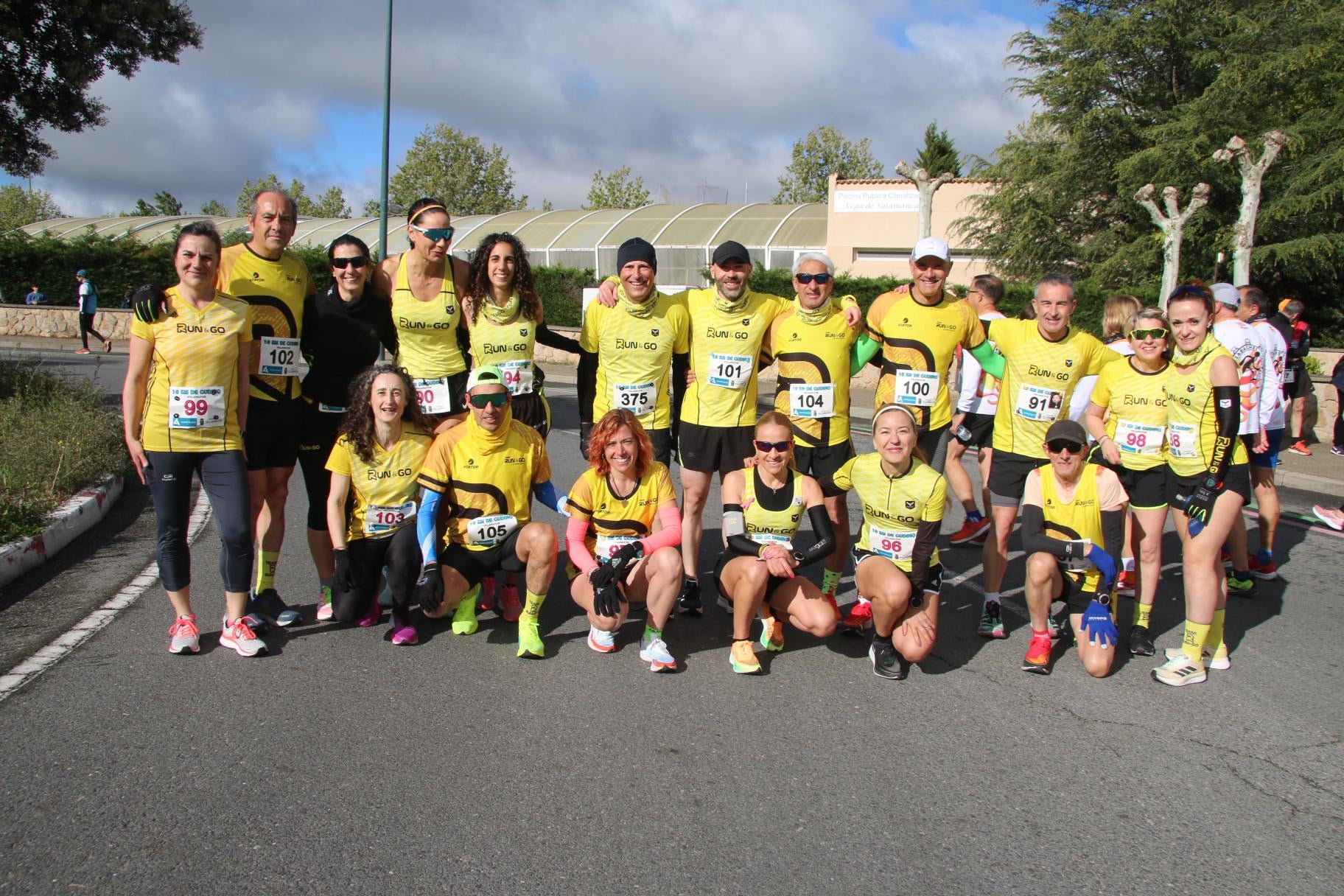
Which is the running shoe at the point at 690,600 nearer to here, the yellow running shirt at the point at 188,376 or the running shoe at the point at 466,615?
the running shoe at the point at 466,615

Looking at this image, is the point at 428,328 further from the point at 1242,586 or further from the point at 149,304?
the point at 1242,586

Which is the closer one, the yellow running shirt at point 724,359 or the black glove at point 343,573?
the black glove at point 343,573

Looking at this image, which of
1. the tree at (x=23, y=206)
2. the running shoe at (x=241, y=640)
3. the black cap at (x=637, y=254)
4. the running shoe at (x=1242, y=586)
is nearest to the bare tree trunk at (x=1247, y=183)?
the running shoe at (x=1242, y=586)

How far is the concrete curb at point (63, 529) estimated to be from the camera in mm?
5688

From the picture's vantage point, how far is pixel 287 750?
364 cm

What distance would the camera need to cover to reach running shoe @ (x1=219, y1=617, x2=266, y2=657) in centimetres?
462

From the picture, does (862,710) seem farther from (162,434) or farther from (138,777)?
(162,434)

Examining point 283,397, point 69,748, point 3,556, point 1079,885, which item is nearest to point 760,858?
point 1079,885

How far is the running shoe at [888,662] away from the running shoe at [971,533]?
2.84m

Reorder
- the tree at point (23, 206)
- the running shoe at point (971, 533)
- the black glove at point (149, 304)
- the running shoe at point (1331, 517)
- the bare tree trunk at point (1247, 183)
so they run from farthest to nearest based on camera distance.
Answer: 1. the tree at point (23, 206)
2. the bare tree trunk at point (1247, 183)
3. the running shoe at point (1331, 517)
4. the running shoe at point (971, 533)
5. the black glove at point (149, 304)

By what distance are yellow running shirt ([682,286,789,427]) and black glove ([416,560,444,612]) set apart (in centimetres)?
170

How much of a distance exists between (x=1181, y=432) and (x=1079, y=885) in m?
2.90

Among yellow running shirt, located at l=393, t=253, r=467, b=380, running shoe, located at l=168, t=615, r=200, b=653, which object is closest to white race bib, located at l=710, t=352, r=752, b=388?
yellow running shirt, located at l=393, t=253, r=467, b=380

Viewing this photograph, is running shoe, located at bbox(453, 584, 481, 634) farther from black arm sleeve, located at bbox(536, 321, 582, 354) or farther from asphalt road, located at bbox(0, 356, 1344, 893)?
black arm sleeve, located at bbox(536, 321, 582, 354)
